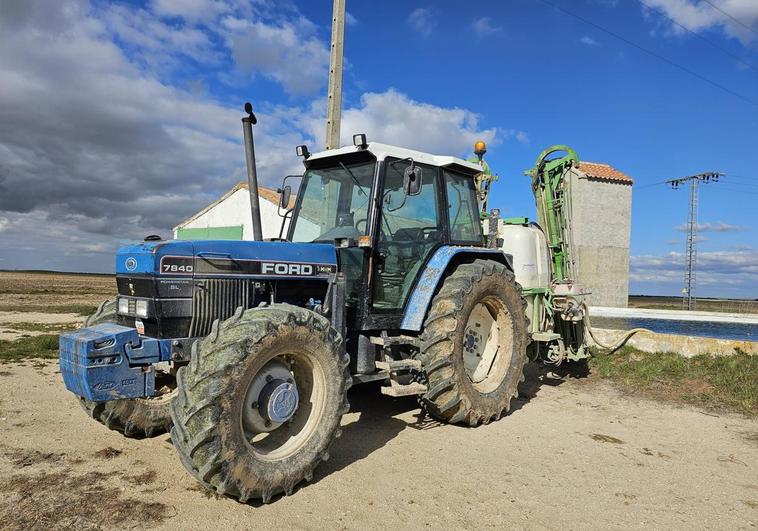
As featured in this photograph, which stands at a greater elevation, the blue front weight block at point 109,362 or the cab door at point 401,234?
the cab door at point 401,234

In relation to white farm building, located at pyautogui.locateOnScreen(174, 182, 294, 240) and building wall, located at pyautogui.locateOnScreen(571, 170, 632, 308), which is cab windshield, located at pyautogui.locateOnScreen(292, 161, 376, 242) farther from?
building wall, located at pyautogui.locateOnScreen(571, 170, 632, 308)

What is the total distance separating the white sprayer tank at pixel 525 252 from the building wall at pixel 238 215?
13276 mm

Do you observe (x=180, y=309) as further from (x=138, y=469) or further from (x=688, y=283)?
(x=688, y=283)

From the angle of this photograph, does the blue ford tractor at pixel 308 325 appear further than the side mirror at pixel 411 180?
No

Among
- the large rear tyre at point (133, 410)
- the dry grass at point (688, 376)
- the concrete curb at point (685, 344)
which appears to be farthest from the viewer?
the concrete curb at point (685, 344)

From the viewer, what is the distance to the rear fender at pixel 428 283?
17.0ft

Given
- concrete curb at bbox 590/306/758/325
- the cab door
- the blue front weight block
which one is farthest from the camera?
concrete curb at bbox 590/306/758/325

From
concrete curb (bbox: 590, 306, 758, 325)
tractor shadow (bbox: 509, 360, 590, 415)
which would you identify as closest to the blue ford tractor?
tractor shadow (bbox: 509, 360, 590, 415)

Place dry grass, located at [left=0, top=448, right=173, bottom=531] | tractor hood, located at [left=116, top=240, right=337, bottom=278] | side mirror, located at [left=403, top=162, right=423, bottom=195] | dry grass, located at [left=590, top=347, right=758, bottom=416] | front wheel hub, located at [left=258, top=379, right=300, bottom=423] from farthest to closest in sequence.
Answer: dry grass, located at [left=590, top=347, right=758, bottom=416], side mirror, located at [left=403, top=162, right=423, bottom=195], tractor hood, located at [left=116, top=240, right=337, bottom=278], front wheel hub, located at [left=258, top=379, right=300, bottom=423], dry grass, located at [left=0, top=448, right=173, bottom=531]

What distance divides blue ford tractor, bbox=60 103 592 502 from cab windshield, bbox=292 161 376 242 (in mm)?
16

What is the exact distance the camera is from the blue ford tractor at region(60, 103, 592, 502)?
11.3 feet

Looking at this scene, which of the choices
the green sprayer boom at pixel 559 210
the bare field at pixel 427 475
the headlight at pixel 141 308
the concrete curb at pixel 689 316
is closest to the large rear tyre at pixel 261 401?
the bare field at pixel 427 475

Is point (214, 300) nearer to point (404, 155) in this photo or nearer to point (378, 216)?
point (378, 216)

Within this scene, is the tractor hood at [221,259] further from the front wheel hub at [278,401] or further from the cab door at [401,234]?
the front wheel hub at [278,401]
